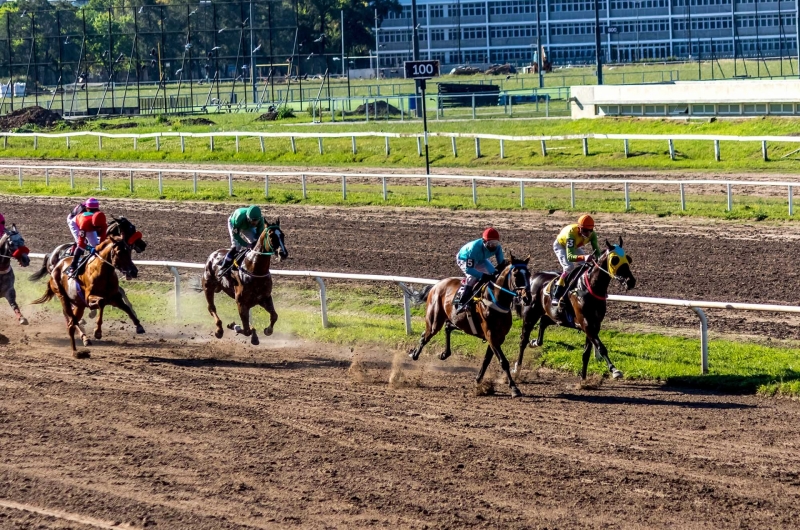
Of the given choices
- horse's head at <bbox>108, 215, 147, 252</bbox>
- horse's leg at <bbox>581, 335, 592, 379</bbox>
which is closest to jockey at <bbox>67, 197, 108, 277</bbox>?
horse's head at <bbox>108, 215, 147, 252</bbox>

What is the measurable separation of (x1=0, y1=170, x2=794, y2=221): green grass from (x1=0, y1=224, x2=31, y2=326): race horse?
1007 centimetres

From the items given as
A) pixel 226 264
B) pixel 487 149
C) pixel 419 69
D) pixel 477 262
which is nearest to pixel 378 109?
pixel 487 149

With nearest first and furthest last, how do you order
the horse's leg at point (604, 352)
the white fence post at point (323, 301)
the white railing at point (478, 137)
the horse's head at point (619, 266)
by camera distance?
the horse's head at point (619, 266), the horse's leg at point (604, 352), the white fence post at point (323, 301), the white railing at point (478, 137)

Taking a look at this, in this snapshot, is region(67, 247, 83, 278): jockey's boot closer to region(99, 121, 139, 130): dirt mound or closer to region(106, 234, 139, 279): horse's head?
region(106, 234, 139, 279): horse's head

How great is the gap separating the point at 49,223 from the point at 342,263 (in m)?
8.14

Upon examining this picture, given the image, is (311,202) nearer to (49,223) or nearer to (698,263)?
(49,223)

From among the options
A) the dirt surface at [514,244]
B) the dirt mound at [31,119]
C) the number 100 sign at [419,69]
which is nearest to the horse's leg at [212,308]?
the dirt surface at [514,244]

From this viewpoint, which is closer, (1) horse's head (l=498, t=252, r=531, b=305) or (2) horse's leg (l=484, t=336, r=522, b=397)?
(1) horse's head (l=498, t=252, r=531, b=305)

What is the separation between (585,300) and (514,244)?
7.45 m

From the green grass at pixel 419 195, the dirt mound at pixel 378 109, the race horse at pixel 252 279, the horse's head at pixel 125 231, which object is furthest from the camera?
the dirt mound at pixel 378 109

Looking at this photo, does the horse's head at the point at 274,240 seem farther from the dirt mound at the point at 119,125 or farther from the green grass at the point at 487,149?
the dirt mound at the point at 119,125

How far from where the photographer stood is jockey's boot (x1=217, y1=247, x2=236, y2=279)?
1317cm

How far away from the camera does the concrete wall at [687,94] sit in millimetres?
29875

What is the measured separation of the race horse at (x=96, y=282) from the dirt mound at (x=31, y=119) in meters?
34.5
